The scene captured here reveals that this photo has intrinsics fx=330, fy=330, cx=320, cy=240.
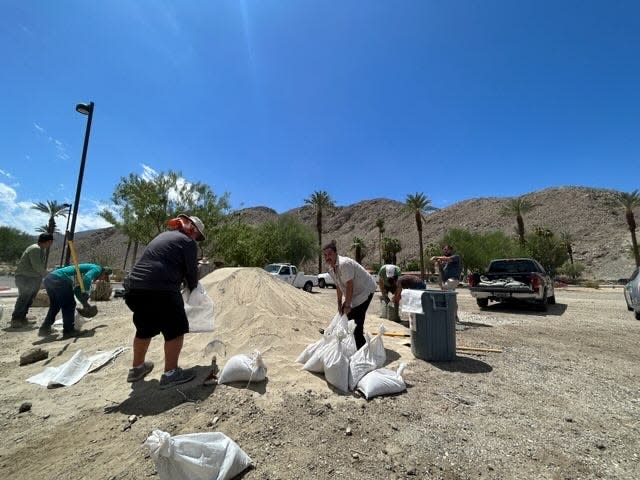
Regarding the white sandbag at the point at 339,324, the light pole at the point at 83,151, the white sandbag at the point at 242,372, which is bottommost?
the white sandbag at the point at 242,372

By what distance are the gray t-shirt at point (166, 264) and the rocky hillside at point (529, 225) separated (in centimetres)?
2797

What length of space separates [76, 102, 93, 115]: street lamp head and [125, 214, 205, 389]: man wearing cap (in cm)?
519

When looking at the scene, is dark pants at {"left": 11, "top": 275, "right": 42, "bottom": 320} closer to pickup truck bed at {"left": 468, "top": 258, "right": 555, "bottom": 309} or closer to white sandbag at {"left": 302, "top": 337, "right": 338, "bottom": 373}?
white sandbag at {"left": 302, "top": 337, "right": 338, "bottom": 373}

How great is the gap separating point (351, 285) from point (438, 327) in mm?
1232

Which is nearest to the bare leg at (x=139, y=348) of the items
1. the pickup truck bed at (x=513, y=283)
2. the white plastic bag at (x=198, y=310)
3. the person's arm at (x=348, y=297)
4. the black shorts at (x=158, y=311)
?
the black shorts at (x=158, y=311)

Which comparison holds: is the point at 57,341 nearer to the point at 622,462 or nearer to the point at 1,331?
the point at 1,331

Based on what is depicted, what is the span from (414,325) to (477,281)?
6.34 metres

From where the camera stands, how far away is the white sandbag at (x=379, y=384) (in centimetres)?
→ 290

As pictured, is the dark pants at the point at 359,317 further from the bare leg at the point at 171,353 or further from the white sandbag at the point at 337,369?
the bare leg at the point at 171,353

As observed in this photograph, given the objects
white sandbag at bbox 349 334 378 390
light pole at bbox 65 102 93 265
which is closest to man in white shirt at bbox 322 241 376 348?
white sandbag at bbox 349 334 378 390

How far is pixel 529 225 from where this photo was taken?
5553 cm

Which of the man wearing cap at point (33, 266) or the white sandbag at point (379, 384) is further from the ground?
the man wearing cap at point (33, 266)

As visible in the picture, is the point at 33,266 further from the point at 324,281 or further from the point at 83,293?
the point at 324,281

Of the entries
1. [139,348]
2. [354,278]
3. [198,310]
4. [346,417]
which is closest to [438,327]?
[354,278]
